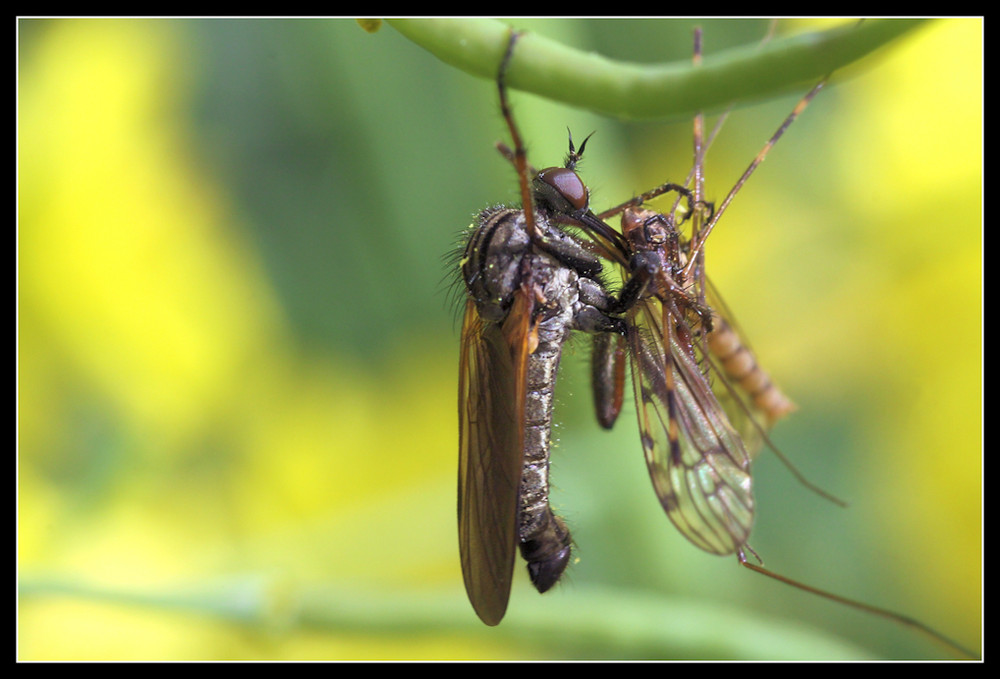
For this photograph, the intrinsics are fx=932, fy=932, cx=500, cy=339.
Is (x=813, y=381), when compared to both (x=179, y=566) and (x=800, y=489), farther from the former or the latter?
(x=179, y=566)

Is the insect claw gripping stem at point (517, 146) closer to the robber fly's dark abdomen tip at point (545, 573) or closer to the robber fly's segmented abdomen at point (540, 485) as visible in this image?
the robber fly's segmented abdomen at point (540, 485)

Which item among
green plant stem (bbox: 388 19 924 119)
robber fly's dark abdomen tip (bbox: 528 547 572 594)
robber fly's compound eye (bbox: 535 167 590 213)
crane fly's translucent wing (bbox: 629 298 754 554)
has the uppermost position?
robber fly's compound eye (bbox: 535 167 590 213)

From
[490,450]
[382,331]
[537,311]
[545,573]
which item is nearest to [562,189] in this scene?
[537,311]

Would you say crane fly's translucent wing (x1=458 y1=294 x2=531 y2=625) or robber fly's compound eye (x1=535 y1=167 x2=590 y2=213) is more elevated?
robber fly's compound eye (x1=535 y1=167 x2=590 y2=213)

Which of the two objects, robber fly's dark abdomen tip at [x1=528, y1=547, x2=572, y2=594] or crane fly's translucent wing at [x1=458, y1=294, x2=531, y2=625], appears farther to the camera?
robber fly's dark abdomen tip at [x1=528, y1=547, x2=572, y2=594]

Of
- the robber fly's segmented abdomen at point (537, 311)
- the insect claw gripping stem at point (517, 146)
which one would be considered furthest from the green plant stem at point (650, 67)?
the robber fly's segmented abdomen at point (537, 311)

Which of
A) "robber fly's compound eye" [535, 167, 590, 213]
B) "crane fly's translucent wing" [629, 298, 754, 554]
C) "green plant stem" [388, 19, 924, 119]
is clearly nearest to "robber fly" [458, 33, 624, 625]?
"robber fly's compound eye" [535, 167, 590, 213]

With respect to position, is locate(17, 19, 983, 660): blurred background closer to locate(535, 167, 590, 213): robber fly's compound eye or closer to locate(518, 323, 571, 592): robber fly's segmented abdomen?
locate(518, 323, 571, 592): robber fly's segmented abdomen

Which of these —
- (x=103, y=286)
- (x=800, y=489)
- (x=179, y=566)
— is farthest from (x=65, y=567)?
(x=800, y=489)
